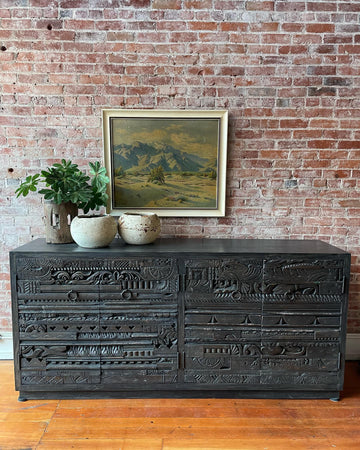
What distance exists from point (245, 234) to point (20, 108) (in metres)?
1.98

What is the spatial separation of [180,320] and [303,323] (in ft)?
2.67

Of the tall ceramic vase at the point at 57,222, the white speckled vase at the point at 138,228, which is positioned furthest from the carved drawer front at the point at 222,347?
the tall ceramic vase at the point at 57,222

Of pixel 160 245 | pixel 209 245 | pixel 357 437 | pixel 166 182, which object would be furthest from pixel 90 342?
pixel 357 437

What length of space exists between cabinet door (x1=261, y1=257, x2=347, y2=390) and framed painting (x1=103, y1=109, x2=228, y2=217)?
2.41ft

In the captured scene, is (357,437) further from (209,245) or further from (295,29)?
(295,29)

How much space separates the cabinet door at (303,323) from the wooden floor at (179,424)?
0.17 metres

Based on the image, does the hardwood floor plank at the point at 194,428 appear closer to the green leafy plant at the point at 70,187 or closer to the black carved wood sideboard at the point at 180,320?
the black carved wood sideboard at the point at 180,320

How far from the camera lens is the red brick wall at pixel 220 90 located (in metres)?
2.33

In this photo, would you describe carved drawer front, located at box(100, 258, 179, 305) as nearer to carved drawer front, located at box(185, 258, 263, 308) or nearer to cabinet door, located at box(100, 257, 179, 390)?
cabinet door, located at box(100, 257, 179, 390)

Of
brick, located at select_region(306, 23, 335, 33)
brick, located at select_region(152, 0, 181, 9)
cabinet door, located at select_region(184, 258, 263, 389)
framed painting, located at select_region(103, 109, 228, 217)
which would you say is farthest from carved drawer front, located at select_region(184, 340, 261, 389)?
brick, located at select_region(152, 0, 181, 9)

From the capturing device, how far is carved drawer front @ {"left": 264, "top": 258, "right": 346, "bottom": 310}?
2045mm

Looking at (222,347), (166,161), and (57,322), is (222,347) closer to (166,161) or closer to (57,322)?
(57,322)

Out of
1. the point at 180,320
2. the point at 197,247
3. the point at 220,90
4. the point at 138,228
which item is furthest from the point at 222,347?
the point at 220,90

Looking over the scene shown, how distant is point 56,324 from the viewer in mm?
2074
